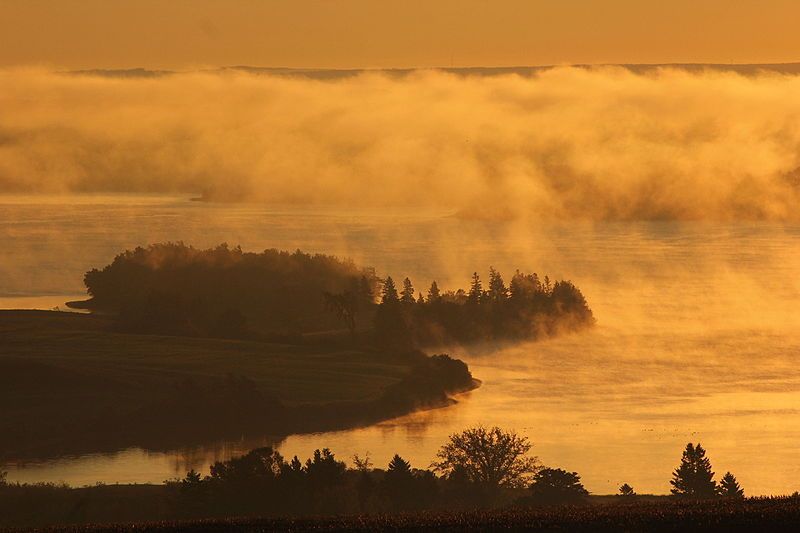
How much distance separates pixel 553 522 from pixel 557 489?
4892cm

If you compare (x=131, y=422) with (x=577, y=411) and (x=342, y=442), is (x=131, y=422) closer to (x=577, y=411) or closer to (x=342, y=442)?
(x=342, y=442)

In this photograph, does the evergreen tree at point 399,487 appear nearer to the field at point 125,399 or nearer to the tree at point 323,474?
the tree at point 323,474

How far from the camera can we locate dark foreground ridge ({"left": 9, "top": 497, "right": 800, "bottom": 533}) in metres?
60.3

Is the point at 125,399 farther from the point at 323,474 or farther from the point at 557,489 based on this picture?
the point at 557,489

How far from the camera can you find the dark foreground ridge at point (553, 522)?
60.3 metres

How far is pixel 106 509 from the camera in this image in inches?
4582

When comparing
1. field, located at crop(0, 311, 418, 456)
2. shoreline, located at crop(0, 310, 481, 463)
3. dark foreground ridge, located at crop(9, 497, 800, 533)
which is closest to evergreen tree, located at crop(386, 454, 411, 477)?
dark foreground ridge, located at crop(9, 497, 800, 533)

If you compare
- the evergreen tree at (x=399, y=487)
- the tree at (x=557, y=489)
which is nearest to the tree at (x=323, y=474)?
the evergreen tree at (x=399, y=487)

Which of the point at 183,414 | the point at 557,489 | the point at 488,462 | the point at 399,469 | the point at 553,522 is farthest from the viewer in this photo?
the point at 183,414

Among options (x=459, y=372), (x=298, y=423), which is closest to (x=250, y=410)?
(x=298, y=423)

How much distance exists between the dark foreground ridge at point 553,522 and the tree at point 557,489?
45.0m

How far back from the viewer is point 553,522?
6222 centimetres

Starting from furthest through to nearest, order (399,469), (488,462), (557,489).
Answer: (488,462) → (399,469) → (557,489)

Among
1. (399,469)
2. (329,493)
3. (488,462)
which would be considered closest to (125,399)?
(488,462)
